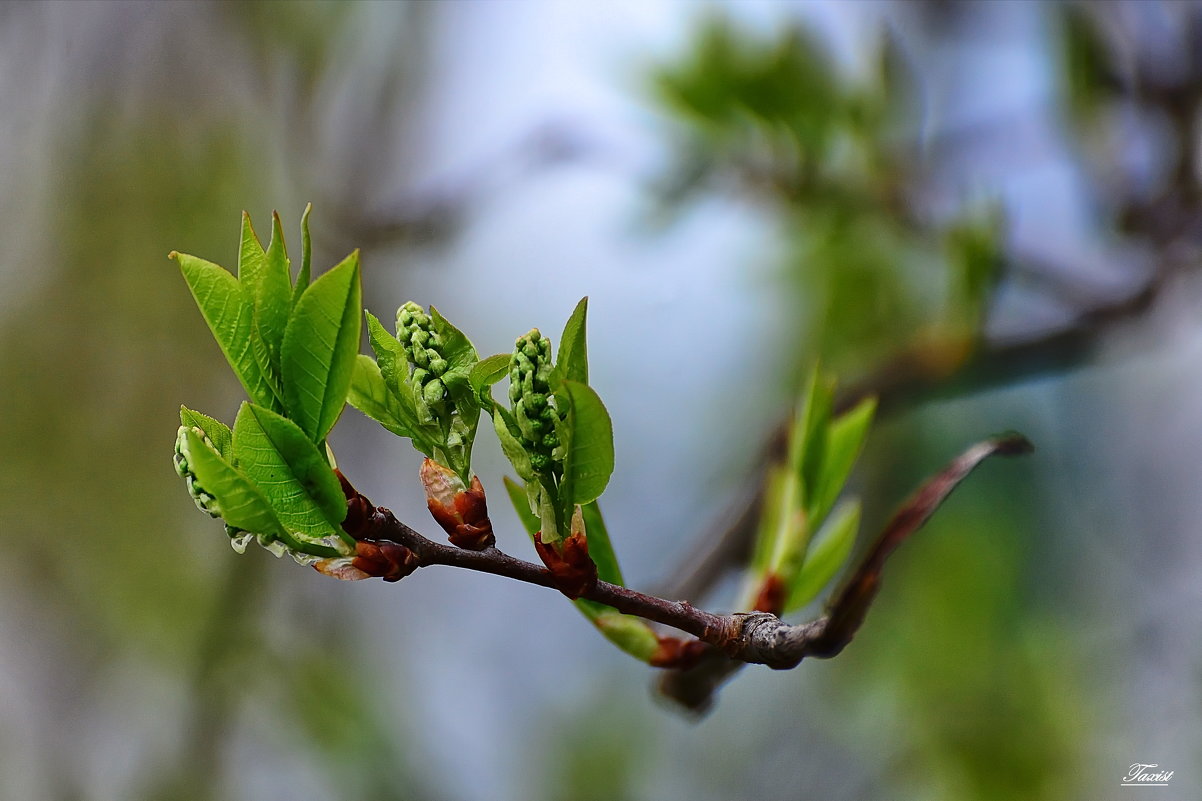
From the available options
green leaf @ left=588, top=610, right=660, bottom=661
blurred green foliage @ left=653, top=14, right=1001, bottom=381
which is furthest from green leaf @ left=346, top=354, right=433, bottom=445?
blurred green foliage @ left=653, top=14, right=1001, bottom=381

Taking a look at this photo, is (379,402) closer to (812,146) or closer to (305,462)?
(305,462)

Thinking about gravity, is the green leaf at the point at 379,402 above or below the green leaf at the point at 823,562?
above

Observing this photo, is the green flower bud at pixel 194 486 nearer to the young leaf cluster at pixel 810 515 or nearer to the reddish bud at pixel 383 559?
the reddish bud at pixel 383 559

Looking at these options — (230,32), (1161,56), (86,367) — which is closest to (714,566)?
(1161,56)

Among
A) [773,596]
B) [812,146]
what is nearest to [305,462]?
[773,596]

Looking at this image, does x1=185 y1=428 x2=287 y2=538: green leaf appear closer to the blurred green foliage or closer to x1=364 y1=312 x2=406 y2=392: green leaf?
x1=364 y1=312 x2=406 y2=392: green leaf

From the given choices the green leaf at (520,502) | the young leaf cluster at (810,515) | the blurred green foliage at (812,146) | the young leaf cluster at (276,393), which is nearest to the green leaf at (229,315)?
the young leaf cluster at (276,393)
